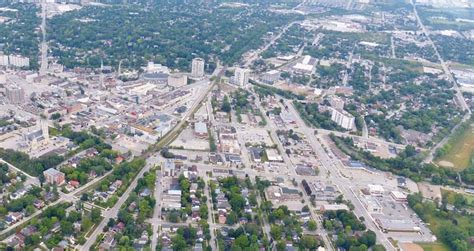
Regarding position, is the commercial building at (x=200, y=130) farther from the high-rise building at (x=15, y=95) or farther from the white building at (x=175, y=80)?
the high-rise building at (x=15, y=95)

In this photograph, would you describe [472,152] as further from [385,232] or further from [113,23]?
[113,23]

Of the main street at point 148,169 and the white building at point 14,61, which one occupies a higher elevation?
the white building at point 14,61

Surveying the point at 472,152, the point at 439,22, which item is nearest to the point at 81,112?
the point at 472,152

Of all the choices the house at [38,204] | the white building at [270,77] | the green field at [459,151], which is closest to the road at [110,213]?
the house at [38,204]

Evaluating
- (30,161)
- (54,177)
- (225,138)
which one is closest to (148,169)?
(54,177)

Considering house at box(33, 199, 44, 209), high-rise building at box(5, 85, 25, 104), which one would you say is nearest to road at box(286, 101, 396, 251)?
house at box(33, 199, 44, 209)

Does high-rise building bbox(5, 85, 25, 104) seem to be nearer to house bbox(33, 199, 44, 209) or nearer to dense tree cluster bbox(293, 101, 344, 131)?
house bbox(33, 199, 44, 209)
